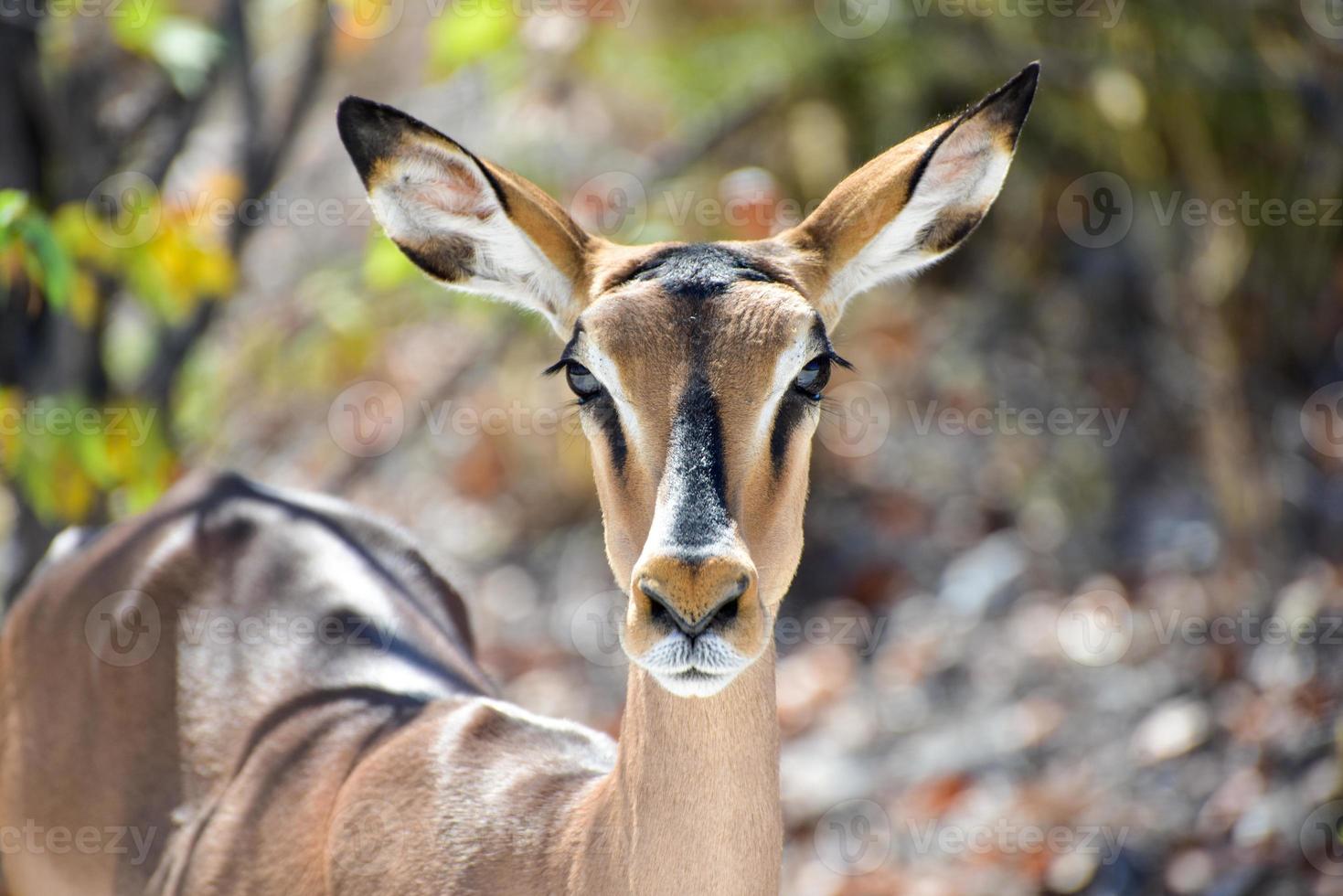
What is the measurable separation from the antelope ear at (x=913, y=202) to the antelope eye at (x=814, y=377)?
0.40 metres

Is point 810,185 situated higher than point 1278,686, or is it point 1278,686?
point 810,185

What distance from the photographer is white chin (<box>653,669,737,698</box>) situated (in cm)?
326

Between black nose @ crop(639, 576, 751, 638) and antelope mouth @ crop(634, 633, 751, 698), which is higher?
black nose @ crop(639, 576, 751, 638)

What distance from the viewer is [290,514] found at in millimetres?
5160

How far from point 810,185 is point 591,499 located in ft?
8.32

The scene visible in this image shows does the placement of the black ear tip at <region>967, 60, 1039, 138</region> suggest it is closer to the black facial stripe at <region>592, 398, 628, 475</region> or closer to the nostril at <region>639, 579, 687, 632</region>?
the black facial stripe at <region>592, 398, 628, 475</region>

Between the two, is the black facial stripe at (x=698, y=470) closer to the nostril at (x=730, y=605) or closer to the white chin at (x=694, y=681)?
the nostril at (x=730, y=605)

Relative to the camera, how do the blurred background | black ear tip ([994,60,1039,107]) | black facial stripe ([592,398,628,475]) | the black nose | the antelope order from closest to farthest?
the black nose, the antelope, black facial stripe ([592,398,628,475]), black ear tip ([994,60,1039,107]), the blurred background

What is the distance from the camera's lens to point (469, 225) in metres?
4.16

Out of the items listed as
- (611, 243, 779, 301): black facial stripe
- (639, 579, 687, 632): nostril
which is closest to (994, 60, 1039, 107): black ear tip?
(611, 243, 779, 301): black facial stripe

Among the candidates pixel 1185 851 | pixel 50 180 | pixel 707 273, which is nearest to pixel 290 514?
pixel 707 273

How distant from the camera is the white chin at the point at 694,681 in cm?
326

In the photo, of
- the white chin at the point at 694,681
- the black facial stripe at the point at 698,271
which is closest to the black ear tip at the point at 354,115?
the black facial stripe at the point at 698,271

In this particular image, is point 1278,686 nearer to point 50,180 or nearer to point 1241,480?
point 1241,480
